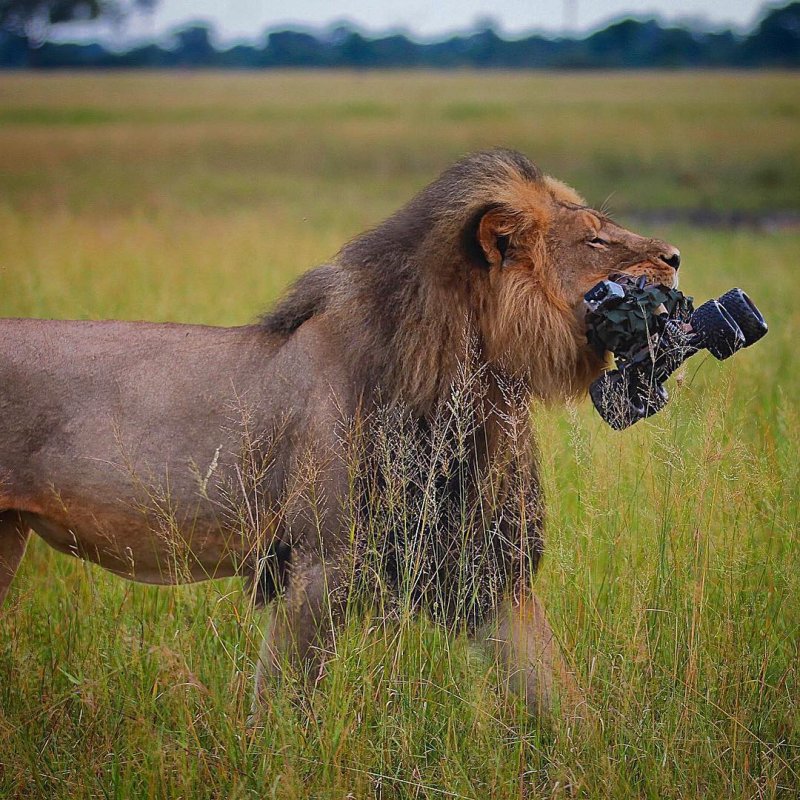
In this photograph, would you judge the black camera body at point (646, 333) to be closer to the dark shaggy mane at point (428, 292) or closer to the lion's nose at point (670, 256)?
the lion's nose at point (670, 256)

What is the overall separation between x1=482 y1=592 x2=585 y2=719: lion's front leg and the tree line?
40.3 m

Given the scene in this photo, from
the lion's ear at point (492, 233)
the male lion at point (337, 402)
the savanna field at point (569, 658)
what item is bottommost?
the savanna field at point (569, 658)

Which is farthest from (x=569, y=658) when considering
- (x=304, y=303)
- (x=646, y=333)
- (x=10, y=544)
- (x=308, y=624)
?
(x=10, y=544)

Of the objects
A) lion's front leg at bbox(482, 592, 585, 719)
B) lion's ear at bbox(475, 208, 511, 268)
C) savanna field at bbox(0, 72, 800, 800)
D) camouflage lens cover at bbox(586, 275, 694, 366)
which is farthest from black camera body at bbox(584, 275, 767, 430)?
lion's front leg at bbox(482, 592, 585, 719)

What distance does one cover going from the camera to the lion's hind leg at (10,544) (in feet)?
11.7

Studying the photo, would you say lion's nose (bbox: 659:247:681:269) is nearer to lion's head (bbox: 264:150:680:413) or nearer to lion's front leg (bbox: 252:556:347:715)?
lion's head (bbox: 264:150:680:413)

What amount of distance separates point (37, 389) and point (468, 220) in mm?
1361

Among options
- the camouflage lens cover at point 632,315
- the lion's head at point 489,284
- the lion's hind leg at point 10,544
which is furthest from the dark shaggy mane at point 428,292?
the lion's hind leg at point 10,544

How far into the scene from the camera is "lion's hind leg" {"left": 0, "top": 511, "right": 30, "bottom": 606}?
11.7 feet

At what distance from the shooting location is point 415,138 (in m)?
26.1

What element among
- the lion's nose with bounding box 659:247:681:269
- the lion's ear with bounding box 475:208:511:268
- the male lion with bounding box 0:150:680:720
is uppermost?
the lion's ear with bounding box 475:208:511:268

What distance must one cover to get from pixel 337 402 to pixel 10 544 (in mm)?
1214

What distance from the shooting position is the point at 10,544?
11.9ft

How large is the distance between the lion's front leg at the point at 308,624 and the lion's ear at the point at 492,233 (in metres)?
0.99
